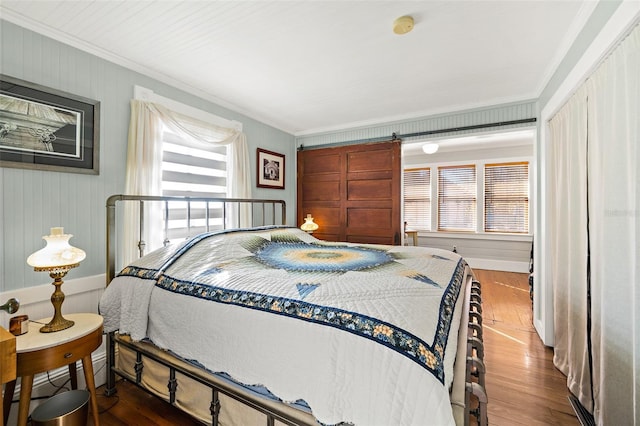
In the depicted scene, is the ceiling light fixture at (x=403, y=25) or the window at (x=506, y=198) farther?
the window at (x=506, y=198)

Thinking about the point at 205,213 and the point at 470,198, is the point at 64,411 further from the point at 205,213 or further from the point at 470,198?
the point at 470,198

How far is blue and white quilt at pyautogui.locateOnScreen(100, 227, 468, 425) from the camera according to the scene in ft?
3.10

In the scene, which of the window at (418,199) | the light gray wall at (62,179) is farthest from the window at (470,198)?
the light gray wall at (62,179)

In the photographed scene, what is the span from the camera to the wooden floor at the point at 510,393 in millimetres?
1689

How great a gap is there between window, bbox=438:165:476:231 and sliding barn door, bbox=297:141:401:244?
2890 millimetres

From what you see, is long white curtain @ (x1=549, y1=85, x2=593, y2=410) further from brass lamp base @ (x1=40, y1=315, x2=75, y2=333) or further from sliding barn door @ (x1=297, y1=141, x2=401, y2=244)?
brass lamp base @ (x1=40, y1=315, x2=75, y2=333)

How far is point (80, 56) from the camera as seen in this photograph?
202cm

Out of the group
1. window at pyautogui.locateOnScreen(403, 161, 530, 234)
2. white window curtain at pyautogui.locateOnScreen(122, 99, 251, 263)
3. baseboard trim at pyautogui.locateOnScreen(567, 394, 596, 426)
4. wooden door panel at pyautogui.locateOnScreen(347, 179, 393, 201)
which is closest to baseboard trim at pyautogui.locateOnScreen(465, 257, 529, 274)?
window at pyautogui.locateOnScreen(403, 161, 530, 234)

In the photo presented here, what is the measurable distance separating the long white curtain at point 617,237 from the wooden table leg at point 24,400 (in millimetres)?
2749

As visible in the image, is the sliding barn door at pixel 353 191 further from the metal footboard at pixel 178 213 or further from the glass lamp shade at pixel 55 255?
the glass lamp shade at pixel 55 255

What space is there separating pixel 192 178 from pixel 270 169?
1.20 metres

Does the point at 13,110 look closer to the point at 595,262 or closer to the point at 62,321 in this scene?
the point at 62,321

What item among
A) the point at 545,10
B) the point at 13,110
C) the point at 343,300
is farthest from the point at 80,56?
the point at 545,10

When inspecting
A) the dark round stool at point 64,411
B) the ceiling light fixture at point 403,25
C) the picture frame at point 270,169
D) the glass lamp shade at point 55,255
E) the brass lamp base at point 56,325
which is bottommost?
the dark round stool at point 64,411
